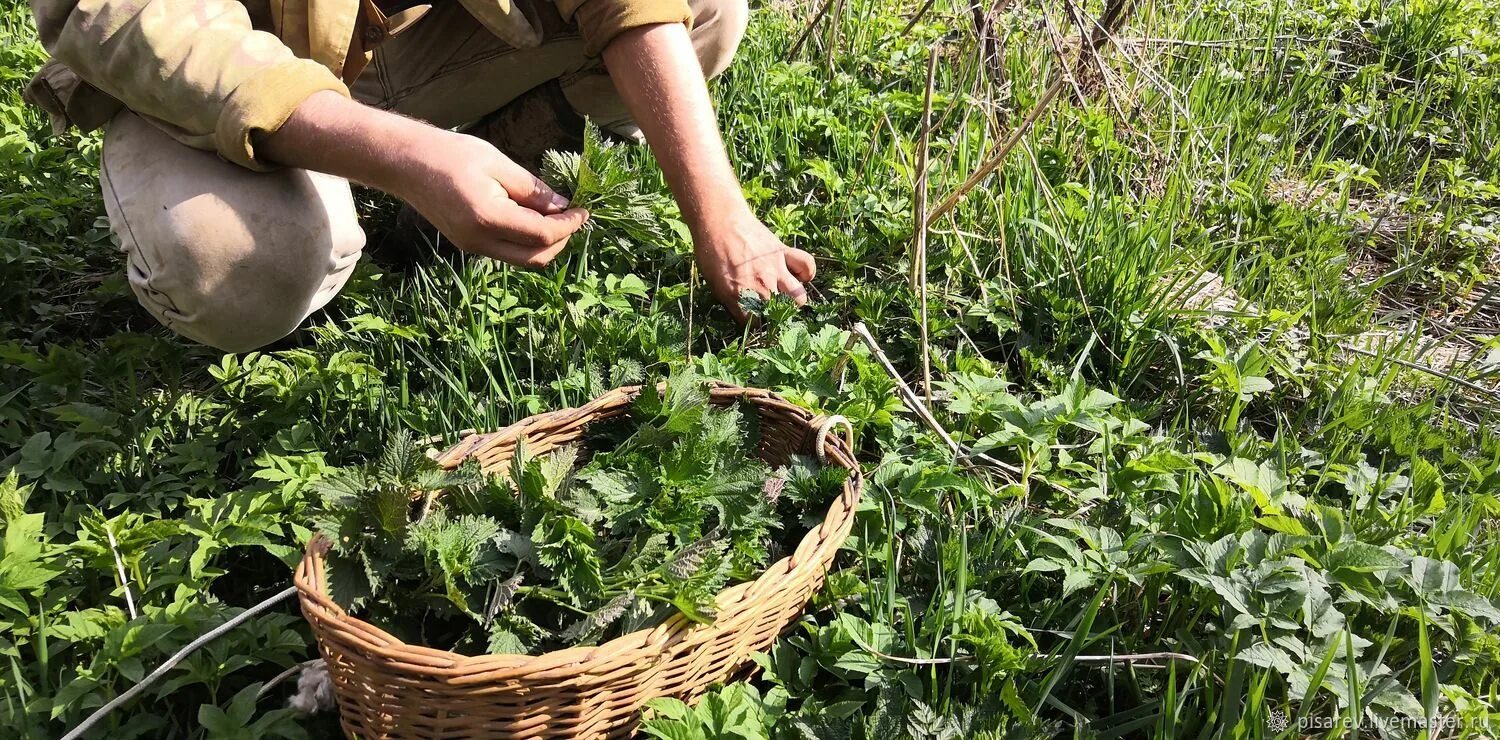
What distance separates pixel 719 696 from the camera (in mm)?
1391

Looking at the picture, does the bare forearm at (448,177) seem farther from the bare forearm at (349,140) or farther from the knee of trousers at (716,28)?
the knee of trousers at (716,28)

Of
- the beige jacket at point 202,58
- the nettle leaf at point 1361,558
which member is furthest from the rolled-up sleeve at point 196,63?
the nettle leaf at point 1361,558

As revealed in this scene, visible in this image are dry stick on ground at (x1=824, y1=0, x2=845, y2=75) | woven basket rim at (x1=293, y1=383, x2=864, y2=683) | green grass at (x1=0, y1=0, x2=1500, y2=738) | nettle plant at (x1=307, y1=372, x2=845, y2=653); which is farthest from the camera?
dry stick on ground at (x1=824, y1=0, x2=845, y2=75)

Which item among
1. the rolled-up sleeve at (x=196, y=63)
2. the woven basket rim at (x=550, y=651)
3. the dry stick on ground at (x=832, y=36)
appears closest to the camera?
the woven basket rim at (x=550, y=651)

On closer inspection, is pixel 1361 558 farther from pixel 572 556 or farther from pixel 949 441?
pixel 572 556

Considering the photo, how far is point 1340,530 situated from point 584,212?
4.10 ft

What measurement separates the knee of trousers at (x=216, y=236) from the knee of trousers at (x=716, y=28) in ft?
3.30

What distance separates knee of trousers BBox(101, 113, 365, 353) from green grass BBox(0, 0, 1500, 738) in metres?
0.23

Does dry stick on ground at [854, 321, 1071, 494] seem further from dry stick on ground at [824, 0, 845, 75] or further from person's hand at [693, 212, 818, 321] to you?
dry stick on ground at [824, 0, 845, 75]

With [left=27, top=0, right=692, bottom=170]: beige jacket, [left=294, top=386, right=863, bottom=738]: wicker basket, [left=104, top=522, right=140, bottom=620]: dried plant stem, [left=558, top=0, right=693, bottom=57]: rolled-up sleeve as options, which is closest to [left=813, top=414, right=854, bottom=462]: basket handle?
[left=294, top=386, right=863, bottom=738]: wicker basket

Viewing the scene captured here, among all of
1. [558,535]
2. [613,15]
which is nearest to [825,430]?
[558,535]

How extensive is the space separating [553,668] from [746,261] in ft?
3.42

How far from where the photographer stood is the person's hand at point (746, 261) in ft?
6.68

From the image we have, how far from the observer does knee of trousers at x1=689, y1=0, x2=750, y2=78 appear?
249cm
